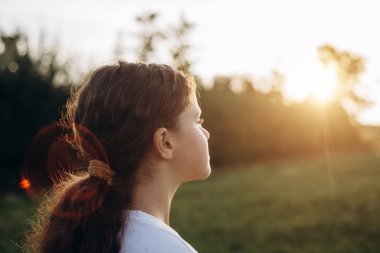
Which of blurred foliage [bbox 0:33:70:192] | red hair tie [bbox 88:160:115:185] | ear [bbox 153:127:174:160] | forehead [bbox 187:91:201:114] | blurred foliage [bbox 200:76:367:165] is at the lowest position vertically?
blurred foliage [bbox 200:76:367:165]

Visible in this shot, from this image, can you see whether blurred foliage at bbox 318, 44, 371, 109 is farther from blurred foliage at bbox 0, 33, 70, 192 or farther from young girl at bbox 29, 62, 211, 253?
young girl at bbox 29, 62, 211, 253

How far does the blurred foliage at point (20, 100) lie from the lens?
13102mm

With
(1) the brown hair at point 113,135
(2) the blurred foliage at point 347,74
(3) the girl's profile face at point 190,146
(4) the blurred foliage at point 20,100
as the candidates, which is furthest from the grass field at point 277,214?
(2) the blurred foliage at point 347,74

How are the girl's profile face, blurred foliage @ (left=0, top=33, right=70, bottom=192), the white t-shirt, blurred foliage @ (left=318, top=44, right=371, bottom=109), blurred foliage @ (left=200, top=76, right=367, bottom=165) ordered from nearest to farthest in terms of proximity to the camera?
the white t-shirt, the girl's profile face, blurred foliage @ (left=0, top=33, right=70, bottom=192), blurred foliage @ (left=200, top=76, right=367, bottom=165), blurred foliage @ (left=318, top=44, right=371, bottom=109)

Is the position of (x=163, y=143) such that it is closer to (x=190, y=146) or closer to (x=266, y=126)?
(x=190, y=146)

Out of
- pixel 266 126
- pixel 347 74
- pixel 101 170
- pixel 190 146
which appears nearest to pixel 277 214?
pixel 190 146

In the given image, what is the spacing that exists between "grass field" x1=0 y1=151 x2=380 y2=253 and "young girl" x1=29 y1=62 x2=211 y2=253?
270cm

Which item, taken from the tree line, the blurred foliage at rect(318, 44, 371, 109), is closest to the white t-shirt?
the tree line

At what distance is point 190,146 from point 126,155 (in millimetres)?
225

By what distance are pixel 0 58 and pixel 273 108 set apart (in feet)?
37.6

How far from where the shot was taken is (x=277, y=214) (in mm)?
8758

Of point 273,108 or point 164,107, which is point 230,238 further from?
point 273,108

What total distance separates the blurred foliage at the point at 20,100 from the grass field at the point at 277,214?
1146 millimetres

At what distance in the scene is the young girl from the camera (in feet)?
5.10
